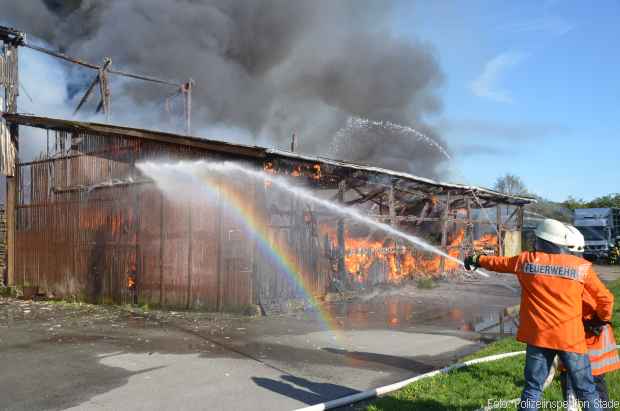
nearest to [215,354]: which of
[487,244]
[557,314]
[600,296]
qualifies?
[557,314]

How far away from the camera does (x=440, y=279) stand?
19.0 m

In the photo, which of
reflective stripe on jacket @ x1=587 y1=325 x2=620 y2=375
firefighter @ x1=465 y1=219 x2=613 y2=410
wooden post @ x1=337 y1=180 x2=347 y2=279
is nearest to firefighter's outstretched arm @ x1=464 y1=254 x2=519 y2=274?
firefighter @ x1=465 y1=219 x2=613 y2=410

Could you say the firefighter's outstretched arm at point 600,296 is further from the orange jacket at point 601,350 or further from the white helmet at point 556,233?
the white helmet at point 556,233

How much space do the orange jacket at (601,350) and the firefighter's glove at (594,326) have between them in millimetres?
33

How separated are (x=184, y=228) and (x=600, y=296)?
10.3 meters

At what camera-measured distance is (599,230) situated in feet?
104

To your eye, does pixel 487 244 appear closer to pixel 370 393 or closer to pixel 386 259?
pixel 386 259

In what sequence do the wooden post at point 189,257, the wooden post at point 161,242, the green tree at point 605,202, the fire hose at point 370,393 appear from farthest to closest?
the green tree at point 605,202, the wooden post at point 161,242, the wooden post at point 189,257, the fire hose at point 370,393

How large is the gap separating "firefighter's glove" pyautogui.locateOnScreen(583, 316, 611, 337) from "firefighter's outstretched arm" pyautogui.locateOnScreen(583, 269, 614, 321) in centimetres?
5

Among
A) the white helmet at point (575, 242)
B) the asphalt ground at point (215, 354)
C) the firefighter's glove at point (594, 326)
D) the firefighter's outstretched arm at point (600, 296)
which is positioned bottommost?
the asphalt ground at point (215, 354)

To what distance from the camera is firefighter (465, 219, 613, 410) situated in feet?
13.3

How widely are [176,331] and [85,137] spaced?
325 inches

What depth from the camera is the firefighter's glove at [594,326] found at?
4.21m

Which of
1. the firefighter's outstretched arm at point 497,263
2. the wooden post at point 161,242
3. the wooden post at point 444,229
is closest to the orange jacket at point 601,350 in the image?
the firefighter's outstretched arm at point 497,263
